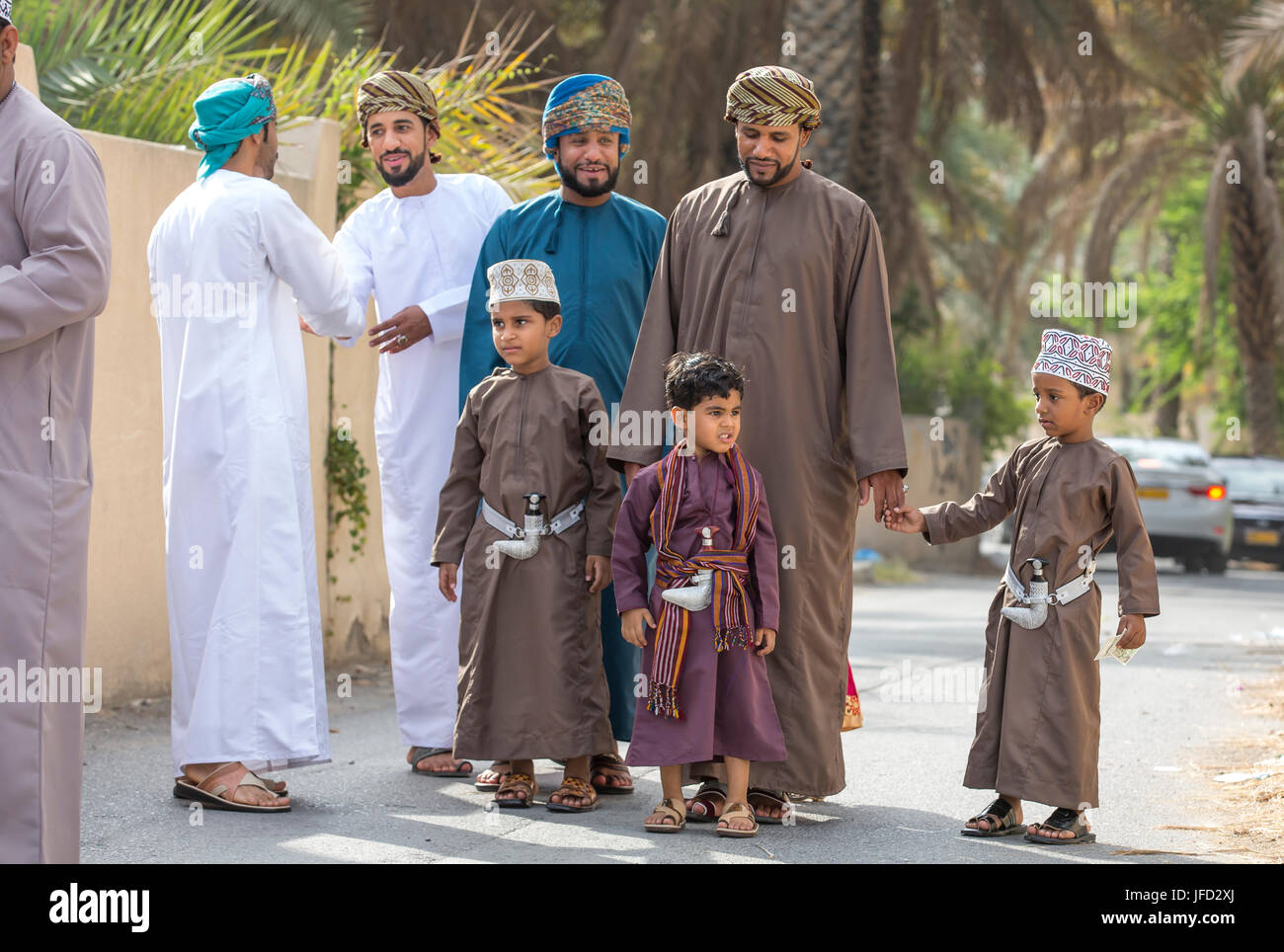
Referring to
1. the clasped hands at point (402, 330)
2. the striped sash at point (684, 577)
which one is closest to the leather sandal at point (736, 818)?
the striped sash at point (684, 577)

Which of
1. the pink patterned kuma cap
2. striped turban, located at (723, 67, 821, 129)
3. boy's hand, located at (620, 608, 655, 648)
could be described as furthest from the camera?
striped turban, located at (723, 67, 821, 129)

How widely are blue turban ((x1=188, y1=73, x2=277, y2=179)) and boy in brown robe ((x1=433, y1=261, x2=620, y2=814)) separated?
0.90 metres

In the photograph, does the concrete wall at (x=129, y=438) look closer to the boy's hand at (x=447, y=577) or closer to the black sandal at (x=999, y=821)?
the boy's hand at (x=447, y=577)

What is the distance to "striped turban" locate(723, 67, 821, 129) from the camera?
16.1ft

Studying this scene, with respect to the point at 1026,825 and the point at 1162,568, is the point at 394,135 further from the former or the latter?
the point at 1162,568

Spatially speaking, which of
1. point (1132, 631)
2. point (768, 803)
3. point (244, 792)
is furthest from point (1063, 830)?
point (244, 792)

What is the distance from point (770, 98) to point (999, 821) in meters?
2.30

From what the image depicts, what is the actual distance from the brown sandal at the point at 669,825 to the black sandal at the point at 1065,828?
3.32 ft

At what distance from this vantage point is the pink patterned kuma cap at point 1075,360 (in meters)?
4.78

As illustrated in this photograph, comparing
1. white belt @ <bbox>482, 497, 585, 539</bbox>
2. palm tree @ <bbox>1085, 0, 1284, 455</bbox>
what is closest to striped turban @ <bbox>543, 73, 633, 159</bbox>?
white belt @ <bbox>482, 497, 585, 539</bbox>

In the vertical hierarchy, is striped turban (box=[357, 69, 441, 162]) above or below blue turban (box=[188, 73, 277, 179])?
above

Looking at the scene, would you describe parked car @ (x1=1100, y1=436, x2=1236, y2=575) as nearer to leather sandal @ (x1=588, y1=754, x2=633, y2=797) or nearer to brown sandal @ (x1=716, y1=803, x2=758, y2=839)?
leather sandal @ (x1=588, y1=754, x2=633, y2=797)
